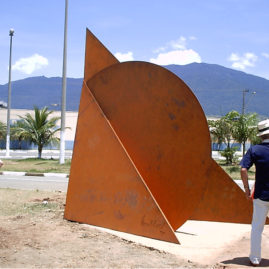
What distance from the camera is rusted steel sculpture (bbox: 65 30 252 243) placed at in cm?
628

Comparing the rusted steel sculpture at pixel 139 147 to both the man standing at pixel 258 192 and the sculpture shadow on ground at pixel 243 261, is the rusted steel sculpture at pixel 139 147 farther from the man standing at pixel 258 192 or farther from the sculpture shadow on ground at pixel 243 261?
the man standing at pixel 258 192

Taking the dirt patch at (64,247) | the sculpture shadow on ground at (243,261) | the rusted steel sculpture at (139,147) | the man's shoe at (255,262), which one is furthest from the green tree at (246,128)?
the man's shoe at (255,262)

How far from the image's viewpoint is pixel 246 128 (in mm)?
21641

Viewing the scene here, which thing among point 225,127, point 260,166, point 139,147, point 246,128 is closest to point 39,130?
point 225,127

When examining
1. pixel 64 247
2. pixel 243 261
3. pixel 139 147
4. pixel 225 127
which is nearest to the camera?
pixel 243 261

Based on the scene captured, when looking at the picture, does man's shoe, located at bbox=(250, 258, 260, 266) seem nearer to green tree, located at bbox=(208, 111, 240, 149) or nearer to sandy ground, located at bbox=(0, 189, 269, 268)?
sandy ground, located at bbox=(0, 189, 269, 268)

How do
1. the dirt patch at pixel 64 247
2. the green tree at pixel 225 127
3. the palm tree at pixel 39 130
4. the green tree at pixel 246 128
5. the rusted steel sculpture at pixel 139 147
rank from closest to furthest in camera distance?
1. the dirt patch at pixel 64 247
2. the rusted steel sculpture at pixel 139 147
3. the green tree at pixel 246 128
4. the green tree at pixel 225 127
5. the palm tree at pixel 39 130

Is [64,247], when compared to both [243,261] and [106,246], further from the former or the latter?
[243,261]

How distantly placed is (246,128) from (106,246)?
17580 mm

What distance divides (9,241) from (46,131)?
64.4 feet

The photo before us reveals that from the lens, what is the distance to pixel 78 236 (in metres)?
5.75

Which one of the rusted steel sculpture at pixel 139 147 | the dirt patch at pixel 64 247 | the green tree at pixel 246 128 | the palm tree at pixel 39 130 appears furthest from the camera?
the palm tree at pixel 39 130

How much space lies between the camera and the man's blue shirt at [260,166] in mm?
4699

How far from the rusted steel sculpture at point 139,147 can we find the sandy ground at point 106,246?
0.42 m
